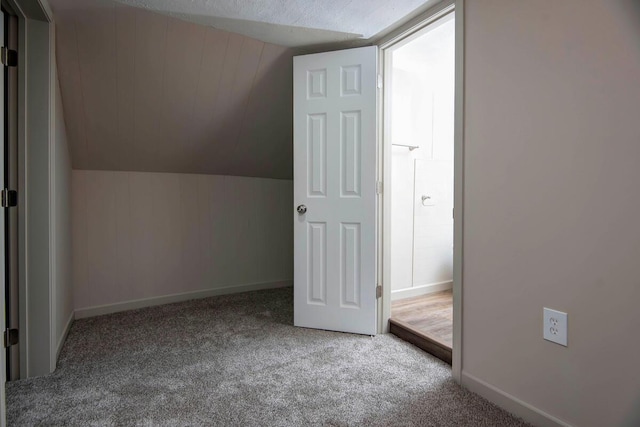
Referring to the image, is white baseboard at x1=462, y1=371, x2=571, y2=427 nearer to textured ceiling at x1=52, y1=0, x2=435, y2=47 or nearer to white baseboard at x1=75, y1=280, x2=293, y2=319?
textured ceiling at x1=52, y1=0, x2=435, y2=47

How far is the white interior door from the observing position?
87.1 inches

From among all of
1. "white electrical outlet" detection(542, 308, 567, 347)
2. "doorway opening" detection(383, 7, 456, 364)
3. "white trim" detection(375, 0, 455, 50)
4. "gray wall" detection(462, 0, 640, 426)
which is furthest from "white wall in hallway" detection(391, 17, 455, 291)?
"white electrical outlet" detection(542, 308, 567, 347)

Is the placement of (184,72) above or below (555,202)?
above

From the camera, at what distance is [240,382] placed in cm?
163

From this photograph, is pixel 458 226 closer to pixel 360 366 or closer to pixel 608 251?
pixel 608 251

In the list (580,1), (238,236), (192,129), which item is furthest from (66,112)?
(580,1)

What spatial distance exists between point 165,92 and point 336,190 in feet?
4.46

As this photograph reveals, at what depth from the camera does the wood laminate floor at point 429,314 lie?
2.09 metres

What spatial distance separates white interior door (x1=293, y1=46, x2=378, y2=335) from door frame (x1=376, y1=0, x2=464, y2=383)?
0.09 metres

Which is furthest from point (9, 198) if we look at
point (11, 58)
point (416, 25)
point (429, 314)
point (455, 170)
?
point (429, 314)

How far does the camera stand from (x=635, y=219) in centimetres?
106

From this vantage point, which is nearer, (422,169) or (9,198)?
(9,198)

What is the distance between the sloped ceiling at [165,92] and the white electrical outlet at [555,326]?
2174 millimetres

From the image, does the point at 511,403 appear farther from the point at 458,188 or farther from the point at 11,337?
the point at 11,337
